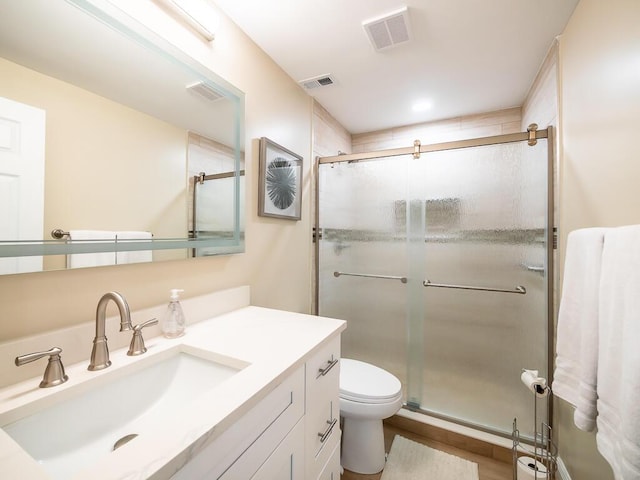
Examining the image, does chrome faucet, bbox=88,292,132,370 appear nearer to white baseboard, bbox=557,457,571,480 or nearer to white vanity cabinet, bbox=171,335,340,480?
white vanity cabinet, bbox=171,335,340,480

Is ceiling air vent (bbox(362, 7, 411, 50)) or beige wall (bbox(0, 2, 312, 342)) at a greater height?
ceiling air vent (bbox(362, 7, 411, 50))

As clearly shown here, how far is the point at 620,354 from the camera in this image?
0.69 m

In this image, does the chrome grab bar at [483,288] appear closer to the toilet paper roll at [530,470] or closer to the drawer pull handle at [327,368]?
the toilet paper roll at [530,470]

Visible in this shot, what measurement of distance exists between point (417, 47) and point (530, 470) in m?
2.20

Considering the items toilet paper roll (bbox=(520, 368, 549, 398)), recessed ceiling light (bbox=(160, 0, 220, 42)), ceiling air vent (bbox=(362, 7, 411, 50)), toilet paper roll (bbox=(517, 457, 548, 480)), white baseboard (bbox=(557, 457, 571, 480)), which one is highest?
ceiling air vent (bbox=(362, 7, 411, 50))

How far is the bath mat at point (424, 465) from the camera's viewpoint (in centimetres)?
140

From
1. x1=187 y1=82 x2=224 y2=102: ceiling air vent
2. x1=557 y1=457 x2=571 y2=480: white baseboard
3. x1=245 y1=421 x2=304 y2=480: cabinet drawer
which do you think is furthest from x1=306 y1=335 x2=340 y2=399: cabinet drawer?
x1=557 y1=457 x2=571 y2=480: white baseboard

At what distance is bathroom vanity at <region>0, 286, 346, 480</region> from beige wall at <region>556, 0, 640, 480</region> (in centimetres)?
106

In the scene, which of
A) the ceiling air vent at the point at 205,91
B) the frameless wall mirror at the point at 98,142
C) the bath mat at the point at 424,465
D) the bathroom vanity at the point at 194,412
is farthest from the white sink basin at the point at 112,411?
the bath mat at the point at 424,465

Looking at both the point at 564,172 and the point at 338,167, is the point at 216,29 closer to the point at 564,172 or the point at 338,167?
the point at 338,167

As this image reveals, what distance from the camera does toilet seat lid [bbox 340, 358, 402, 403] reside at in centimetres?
138

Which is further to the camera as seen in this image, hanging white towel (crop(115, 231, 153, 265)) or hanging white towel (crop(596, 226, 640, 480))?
hanging white towel (crop(115, 231, 153, 265))

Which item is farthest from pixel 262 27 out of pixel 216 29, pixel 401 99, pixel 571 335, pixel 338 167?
pixel 571 335

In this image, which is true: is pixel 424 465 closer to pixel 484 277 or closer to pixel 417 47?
pixel 484 277
